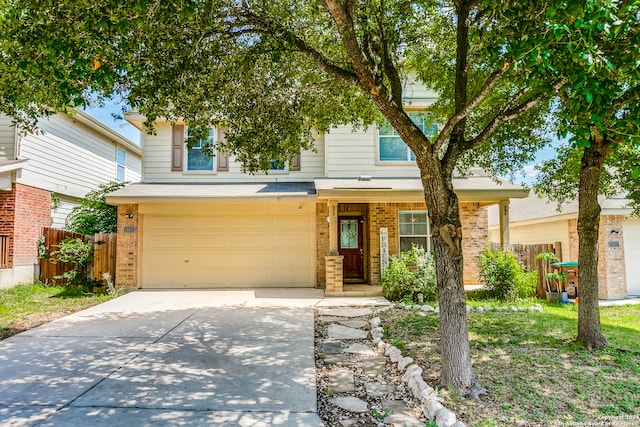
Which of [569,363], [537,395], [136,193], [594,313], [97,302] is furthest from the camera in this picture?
[136,193]

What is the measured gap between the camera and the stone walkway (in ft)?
12.3

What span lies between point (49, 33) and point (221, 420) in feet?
12.9

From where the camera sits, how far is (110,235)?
11562 mm

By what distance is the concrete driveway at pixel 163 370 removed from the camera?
12.2 ft

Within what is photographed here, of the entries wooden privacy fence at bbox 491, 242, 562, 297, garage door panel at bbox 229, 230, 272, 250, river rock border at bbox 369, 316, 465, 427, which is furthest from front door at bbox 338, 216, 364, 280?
river rock border at bbox 369, 316, 465, 427

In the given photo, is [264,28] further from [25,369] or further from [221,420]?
[25,369]

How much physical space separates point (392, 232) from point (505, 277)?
3183 millimetres

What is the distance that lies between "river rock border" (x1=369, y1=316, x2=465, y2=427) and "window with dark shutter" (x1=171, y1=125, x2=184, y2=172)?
8694mm

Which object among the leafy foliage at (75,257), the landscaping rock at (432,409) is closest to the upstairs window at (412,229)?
the landscaping rock at (432,409)

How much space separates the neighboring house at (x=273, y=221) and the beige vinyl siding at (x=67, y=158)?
284cm

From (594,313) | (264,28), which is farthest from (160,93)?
(594,313)

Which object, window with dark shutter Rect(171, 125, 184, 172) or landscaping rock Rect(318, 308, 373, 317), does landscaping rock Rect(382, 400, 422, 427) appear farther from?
window with dark shutter Rect(171, 125, 184, 172)

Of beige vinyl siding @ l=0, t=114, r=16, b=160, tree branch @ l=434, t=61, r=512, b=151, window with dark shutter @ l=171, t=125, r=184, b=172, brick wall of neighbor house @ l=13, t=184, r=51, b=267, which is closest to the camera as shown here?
tree branch @ l=434, t=61, r=512, b=151

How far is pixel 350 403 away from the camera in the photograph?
4.07m
